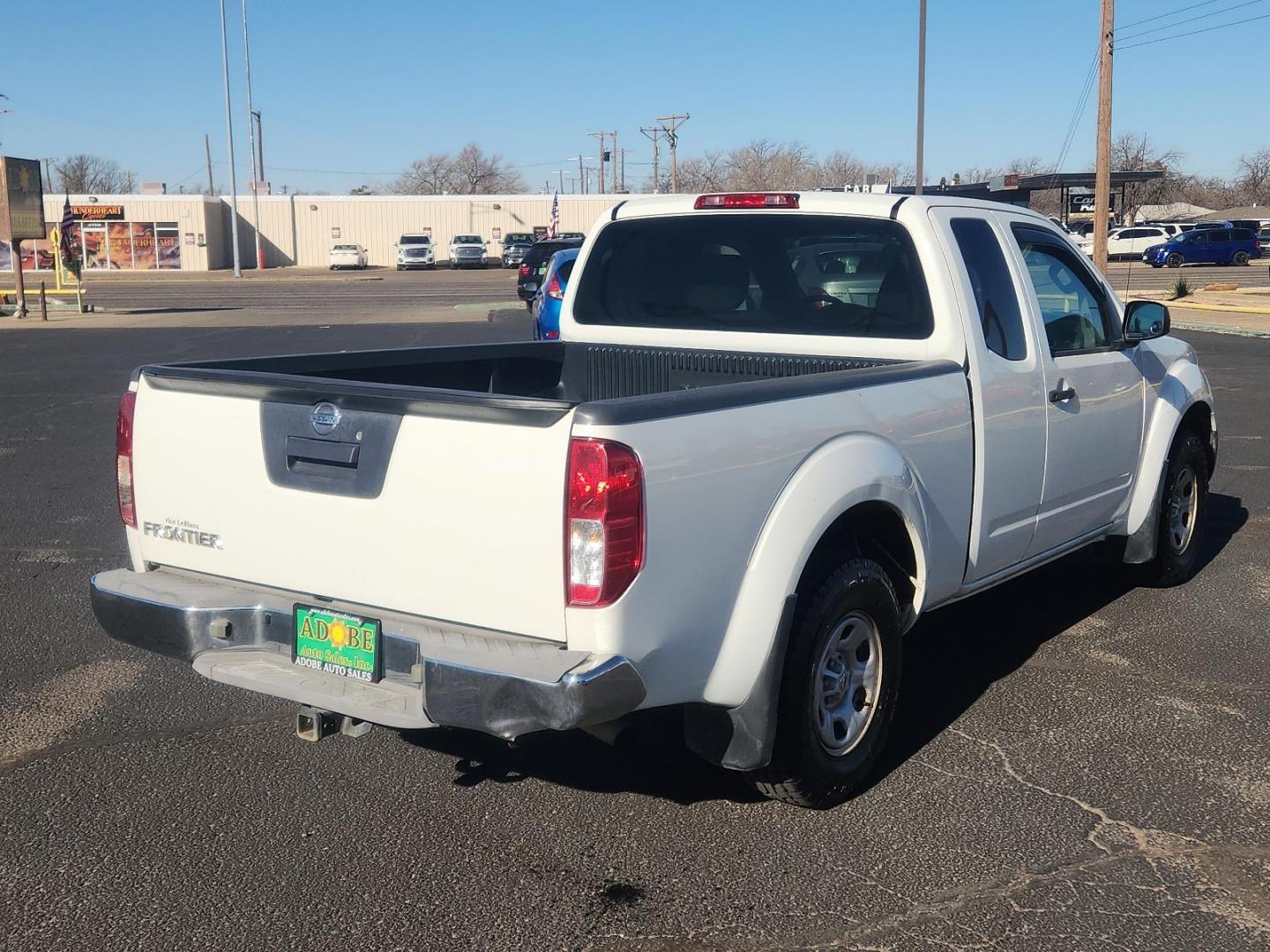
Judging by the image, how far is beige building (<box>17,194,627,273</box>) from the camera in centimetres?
6969

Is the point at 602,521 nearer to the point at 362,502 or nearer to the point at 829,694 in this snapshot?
the point at 362,502

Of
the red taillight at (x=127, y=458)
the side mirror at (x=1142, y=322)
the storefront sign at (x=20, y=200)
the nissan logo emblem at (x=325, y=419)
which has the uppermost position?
the storefront sign at (x=20, y=200)

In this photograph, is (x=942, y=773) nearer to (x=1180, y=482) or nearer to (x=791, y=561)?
(x=791, y=561)

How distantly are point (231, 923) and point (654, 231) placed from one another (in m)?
3.34

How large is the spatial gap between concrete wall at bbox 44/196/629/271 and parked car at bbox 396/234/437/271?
22.9ft

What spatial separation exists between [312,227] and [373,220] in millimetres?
3445

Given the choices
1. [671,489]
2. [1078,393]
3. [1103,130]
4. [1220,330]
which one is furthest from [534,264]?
[671,489]

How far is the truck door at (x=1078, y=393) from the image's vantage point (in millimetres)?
5344

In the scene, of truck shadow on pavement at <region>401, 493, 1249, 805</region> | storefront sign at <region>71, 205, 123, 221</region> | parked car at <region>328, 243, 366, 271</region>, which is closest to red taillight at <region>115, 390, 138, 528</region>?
truck shadow on pavement at <region>401, 493, 1249, 805</region>

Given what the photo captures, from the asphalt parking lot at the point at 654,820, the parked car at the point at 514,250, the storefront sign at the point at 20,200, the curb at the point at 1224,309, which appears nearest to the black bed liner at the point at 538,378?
the asphalt parking lot at the point at 654,820

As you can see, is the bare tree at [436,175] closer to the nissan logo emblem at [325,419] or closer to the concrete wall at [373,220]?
the concrete wall at [373,220]

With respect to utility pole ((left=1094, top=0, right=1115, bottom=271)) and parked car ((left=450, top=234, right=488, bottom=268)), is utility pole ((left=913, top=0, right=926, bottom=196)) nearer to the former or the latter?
utility pole ((left=1094, top=0, right=1115, bottom=271))

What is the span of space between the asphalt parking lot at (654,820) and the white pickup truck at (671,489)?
37 centimetres

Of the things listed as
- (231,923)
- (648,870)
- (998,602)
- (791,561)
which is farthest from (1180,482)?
(231,923)
